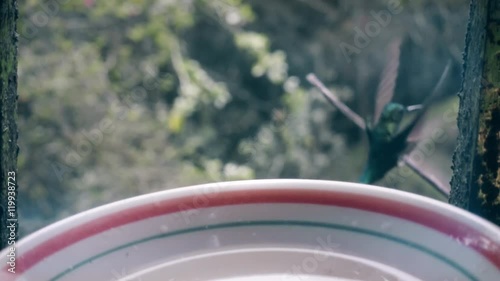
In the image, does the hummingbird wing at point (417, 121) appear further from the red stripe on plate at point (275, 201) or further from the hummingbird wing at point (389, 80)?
the red stripe on plate at point (275, 201)

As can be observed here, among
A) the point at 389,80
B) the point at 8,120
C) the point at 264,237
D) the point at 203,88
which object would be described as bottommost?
the point at 264,237

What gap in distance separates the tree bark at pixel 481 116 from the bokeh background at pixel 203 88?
116 cm

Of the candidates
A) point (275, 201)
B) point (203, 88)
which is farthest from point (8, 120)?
point (203, 88)

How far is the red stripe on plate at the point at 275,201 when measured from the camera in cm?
43

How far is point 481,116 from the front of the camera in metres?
0.52

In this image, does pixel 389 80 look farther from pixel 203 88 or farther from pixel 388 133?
pixel 203 88

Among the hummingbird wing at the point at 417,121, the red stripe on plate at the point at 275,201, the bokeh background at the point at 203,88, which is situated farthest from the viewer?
the bokeh background at the point at 203,88

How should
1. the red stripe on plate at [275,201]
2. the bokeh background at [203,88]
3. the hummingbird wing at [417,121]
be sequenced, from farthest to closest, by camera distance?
the bokeh background at [203,88]
the hummingbird wing at [417,121]
the red stripe on plate at [275,201]

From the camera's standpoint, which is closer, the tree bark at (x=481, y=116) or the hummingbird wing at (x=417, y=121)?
the tree bark at (x=481, y=116)

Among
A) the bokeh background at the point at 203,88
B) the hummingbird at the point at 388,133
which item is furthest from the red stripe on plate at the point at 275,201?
the bokeh background at the point at 203,88

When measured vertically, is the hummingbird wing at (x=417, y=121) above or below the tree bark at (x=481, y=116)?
above

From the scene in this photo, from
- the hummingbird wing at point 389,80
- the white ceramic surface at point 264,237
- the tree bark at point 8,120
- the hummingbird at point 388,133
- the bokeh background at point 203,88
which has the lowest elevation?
the white ceramic surface at point 264,237

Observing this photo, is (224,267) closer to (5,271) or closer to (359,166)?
(5,271)

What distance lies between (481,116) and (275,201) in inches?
→ 7.1
